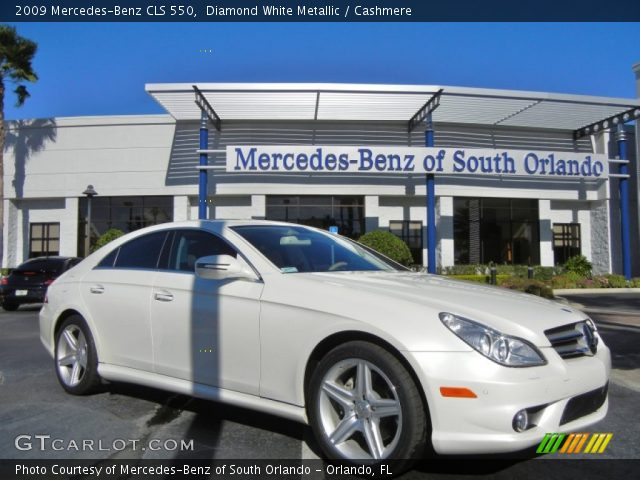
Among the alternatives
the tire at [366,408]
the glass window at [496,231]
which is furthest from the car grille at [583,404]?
the glass window at [496,231]

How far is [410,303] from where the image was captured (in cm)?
295

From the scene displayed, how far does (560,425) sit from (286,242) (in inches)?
90.5

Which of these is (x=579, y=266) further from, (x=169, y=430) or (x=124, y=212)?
(x=169, y=430)

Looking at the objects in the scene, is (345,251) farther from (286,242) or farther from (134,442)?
(134,442)

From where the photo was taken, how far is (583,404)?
9.44 ft

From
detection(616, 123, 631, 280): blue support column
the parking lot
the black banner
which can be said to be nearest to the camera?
the black banner

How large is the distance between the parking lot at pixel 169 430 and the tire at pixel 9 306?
8.78m

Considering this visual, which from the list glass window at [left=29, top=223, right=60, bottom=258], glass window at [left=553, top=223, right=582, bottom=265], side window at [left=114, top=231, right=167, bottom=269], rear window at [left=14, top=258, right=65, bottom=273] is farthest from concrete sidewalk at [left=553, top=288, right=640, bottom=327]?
glass window at [left=29, top=223, right=60, bottom=258]

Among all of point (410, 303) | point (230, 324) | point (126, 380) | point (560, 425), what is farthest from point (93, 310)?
point (560, 425)

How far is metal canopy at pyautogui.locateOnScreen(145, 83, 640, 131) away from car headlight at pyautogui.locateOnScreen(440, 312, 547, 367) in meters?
16.3

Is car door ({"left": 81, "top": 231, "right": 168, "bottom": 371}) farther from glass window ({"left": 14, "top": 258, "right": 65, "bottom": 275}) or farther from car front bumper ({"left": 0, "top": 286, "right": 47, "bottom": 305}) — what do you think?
glass window ({"left": 14, "top": 258, "right": 65, "bottom": 275})

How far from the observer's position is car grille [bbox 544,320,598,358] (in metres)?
2.91

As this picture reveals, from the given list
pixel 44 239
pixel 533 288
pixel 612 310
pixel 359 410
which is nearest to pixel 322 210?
pixel 533 288

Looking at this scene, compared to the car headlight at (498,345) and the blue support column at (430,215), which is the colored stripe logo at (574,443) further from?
the blue support column at (430,215)
